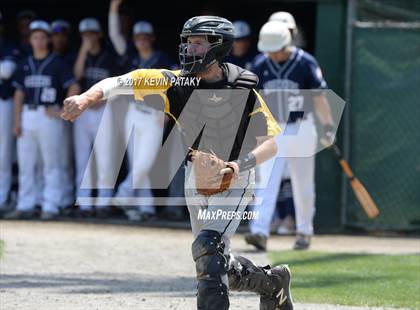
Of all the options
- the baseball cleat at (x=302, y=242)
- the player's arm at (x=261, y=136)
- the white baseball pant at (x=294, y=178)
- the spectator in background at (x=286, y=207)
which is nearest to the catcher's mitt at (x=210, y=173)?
the player's arm at (x=261, y=136)

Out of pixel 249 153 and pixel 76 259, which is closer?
pixel 249 153

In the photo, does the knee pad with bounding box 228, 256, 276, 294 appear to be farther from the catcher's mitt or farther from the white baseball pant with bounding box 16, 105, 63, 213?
the white baseball pant with bounding box 16, 105, 63, 213

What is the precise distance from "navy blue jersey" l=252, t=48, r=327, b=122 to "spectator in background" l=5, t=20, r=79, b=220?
2.72 metres

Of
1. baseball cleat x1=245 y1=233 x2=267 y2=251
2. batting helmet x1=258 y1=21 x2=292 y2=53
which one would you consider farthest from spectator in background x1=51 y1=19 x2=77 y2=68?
baseball cleat x1=245 y1=233 x2=267 y2=251

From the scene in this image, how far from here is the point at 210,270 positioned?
5.45 m

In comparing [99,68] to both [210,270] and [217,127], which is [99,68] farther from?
[210,270]

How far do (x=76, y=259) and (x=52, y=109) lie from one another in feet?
10.1

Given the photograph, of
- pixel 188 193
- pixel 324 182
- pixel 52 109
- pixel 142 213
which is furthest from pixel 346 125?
pixel 188 193

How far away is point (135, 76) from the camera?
5816 mm

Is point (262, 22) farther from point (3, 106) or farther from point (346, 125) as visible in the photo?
point (3, 106)

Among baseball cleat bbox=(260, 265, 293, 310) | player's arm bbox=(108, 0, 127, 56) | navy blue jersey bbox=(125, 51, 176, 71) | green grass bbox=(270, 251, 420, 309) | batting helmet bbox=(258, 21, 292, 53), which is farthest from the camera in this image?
player's arm bbox=(108, 0, 127, 56)

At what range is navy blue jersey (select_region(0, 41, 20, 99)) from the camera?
Answer: 1232 cm

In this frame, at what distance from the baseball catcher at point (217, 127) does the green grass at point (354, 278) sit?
4.98 ft

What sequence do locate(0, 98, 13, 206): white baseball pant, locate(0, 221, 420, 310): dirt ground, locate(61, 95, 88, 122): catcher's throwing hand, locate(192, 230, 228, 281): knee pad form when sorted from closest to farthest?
1. locate(61, 95, 88, 122): catcher's throwing hand
2. locate(192, 230, 228, 281): knee pad
3. locate(0, 221, 420, 310): dirt ground
4. locate(0, 98, 13, 206): white baseball pant
